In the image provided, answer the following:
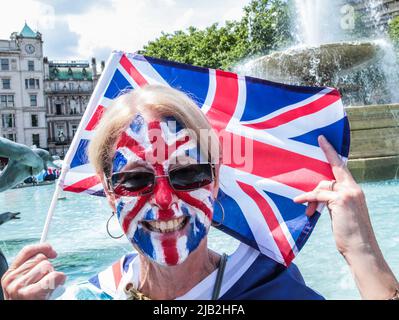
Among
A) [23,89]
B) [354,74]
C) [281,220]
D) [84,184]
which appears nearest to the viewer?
[281,220]

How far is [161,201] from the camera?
169cm

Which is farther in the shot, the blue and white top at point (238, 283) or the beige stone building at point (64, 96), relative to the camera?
the beige stone building at point (64, 96)

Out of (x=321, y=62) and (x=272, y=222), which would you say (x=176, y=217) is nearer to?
(x=272, y=222)

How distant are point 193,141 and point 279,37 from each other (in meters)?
31.0

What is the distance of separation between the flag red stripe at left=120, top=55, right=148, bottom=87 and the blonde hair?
11.3 inches

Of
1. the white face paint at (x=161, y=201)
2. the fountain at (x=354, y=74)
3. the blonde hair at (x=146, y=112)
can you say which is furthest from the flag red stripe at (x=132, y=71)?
the fountain at (x=354, y=74)

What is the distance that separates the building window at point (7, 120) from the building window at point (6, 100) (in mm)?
1328

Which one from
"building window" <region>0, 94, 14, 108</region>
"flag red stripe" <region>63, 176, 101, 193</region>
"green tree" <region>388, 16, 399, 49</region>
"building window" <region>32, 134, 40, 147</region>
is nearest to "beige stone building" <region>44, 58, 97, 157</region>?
"building window" <region>32, 134, 40, 147</region>

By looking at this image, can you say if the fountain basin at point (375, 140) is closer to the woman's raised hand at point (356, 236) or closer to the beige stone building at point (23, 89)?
the woman's raised hand at point (356, 236)

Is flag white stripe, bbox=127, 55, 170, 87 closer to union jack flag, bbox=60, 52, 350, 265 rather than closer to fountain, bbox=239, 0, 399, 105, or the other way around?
union jack flag, bbox=60, 52, 350, 265

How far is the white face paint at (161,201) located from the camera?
169 centimetres

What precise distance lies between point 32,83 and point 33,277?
77544 mm

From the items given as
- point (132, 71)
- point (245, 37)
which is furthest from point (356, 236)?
point (245, 37)
